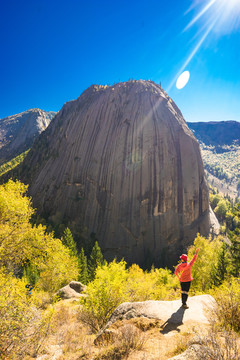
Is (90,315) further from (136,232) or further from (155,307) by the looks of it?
(136,232)

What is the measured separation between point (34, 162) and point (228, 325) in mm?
89759

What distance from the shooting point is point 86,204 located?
57.0 metres

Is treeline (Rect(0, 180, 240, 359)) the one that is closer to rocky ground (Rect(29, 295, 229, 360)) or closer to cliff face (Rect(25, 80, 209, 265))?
rocky ground (Rect(29, 295, 229, 360))

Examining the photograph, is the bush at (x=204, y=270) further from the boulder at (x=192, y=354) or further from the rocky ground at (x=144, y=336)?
the boulder at (x=192, y=354)

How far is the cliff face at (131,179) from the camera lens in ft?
170

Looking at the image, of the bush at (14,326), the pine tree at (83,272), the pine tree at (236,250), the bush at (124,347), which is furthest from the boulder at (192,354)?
the pine tree at (83,272)

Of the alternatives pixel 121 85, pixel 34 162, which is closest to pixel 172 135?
pixel 121 85

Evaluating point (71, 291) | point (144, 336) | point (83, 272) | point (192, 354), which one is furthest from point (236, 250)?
point (83, 272)

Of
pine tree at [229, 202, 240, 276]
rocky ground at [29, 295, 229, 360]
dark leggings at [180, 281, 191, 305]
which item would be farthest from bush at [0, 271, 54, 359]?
pine tree at [229, 202, 240, 276]

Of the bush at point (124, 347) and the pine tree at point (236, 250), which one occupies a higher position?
the bush at point (124, 347)

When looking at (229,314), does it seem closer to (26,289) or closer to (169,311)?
(169,311)

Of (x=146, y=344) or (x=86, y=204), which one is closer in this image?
(x=146, y=344)

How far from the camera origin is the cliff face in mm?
51875

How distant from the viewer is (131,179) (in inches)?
2138
